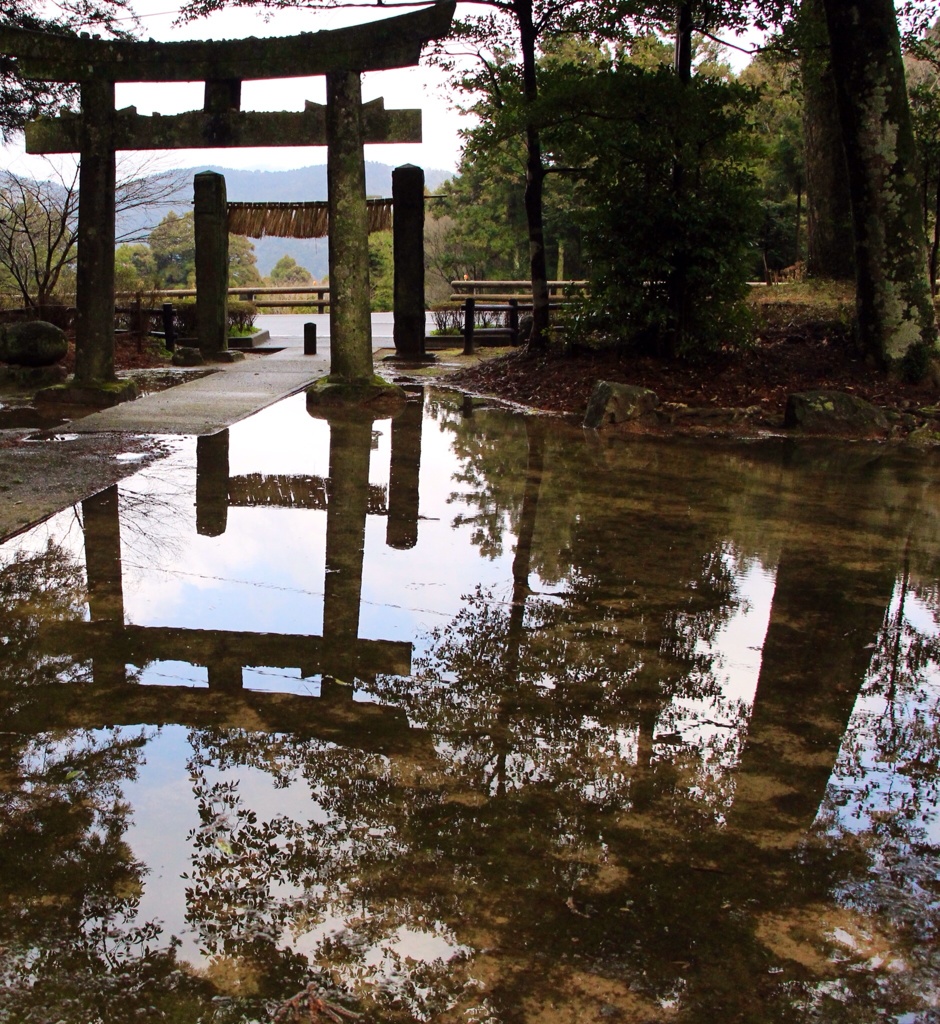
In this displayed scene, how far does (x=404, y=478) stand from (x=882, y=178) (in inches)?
245

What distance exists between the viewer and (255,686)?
3.66 metres

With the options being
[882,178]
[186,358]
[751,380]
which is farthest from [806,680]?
[186,358]

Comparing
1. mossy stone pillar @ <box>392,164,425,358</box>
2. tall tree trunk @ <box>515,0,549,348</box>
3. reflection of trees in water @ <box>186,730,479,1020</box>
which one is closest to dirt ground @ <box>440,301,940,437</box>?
tall tree trunk @ <box>515,0,549,348</box>

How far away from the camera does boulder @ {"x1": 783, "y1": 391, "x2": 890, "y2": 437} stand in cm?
929

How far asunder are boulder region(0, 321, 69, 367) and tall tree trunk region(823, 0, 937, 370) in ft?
29.9

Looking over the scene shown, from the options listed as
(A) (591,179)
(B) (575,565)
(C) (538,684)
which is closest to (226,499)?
(B) (575,565)

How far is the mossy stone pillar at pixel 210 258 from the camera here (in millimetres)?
15695

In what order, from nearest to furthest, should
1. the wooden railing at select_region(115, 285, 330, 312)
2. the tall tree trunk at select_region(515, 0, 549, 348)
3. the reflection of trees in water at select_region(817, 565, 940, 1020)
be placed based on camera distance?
1. the reflection of trees in water at select_region(817, 565, 940, 1020)
2. the tall tree trunk at select_region(515, 0, 549, 348)
3. the wooden railing at select_region(115, 285, 330, 312)

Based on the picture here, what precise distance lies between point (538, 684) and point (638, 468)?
4.23m

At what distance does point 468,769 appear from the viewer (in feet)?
10.1

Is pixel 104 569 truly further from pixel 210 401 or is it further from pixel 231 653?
pixel 210 401

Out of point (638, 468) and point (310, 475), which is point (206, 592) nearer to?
point (310, 475)

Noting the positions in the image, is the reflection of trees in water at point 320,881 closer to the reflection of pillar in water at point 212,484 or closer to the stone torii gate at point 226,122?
the reflection of pillar in water at point 212,484

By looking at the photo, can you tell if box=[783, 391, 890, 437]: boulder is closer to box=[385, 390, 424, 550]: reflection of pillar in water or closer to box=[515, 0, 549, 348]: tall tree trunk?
box=[385, 390, 424, 550]: reflection of pillar in water
